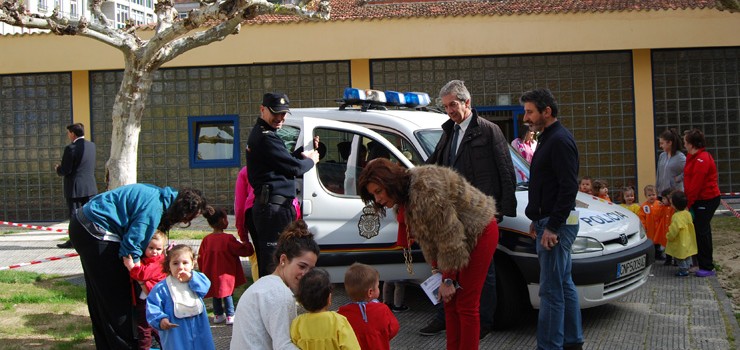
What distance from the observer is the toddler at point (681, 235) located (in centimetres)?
946

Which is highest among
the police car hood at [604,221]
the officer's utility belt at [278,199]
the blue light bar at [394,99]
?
the blue light bar at [394,99]

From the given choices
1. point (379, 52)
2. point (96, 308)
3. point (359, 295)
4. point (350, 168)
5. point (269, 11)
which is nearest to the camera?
point (359, 295)

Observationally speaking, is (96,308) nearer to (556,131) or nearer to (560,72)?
(556,131)

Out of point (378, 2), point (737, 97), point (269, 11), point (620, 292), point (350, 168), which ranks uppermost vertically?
point (378, 2)

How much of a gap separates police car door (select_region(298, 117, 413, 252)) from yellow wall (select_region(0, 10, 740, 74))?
9214 mm

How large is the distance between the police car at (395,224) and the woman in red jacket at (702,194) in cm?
205

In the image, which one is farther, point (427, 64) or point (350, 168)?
point (427, 64)

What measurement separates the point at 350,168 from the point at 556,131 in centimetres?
234

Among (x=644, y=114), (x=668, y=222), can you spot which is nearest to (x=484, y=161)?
(x=668, y=222)

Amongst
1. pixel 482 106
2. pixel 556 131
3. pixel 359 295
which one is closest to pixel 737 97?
pixel 482 106

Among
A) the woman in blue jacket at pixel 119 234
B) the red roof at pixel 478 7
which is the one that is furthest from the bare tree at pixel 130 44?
the woman in blue jacket at pixel 119 234

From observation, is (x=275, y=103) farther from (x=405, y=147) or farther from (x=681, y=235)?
(x=681, y=235)

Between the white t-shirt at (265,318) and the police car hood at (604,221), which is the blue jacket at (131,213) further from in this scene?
the police car hood at (604,221)

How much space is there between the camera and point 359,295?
472cm
